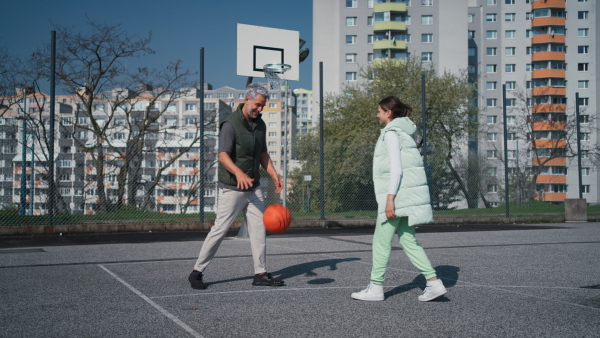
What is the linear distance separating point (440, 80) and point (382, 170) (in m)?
35.0

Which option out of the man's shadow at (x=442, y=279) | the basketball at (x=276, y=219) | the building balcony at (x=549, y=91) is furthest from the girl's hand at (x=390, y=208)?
the building balcony at (x=549, y=91)

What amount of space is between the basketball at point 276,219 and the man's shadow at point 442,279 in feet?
3.80

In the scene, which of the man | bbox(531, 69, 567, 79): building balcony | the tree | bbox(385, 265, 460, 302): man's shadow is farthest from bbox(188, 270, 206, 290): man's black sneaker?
bbox(531, 69, 567, 79): building balcony

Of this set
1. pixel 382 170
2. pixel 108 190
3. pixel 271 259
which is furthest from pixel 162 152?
pixel 382 170

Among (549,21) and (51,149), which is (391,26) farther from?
(51,149)

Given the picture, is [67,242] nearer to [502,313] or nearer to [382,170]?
[382,170]

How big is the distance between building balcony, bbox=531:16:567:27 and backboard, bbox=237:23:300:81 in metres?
68.4

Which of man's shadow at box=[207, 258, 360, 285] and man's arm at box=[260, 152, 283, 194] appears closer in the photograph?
man's arm at box=[260, 152, 283, 194]

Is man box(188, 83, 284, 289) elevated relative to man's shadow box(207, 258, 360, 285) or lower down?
elevated

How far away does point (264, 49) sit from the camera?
1379 cm

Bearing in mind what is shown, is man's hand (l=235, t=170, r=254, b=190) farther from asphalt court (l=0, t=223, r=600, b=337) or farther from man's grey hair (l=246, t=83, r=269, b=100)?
asphalt court (l=0, t=223, r=600, b=337)

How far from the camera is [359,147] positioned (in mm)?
15883

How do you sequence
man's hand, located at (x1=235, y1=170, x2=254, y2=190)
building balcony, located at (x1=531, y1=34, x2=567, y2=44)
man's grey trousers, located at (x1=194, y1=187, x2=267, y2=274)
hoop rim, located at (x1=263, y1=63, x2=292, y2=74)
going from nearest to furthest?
1. man's hand, located at (x1=235, y1=170, x2=254, y2=190)
2. man's grey trousers, located at (x1=194, y1=187, x2=267, y2=274)
3. hoop rim, located at (x1=263, y1=63, x2=292, y2=74)
4. building balcony, located at (x1=531, y1=34, x2=567, y2=44)

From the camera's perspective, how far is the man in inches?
212
